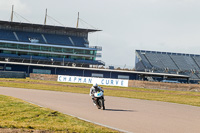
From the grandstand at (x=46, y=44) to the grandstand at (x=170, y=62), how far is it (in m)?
11.0

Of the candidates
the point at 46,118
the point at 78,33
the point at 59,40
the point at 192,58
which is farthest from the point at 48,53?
the point at 46,118

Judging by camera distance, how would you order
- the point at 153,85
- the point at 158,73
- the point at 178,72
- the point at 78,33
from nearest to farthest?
1. the point at 153,85
2. the point at 158,73
3. the point at 178,72
4. the point at 78,33

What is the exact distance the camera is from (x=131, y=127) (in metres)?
12.2

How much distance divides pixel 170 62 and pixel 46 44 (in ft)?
112

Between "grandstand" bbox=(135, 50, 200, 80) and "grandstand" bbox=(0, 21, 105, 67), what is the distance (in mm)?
11009

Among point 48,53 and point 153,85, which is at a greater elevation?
point 48,53

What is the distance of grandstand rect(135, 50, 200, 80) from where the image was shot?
88375 millimetres

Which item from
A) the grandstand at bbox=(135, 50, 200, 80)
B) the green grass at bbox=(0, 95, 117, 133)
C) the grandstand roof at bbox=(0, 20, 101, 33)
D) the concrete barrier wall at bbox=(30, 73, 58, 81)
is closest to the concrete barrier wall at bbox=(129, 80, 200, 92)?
the concrete barrier wall at bbox=(30, 73, 58, 81)

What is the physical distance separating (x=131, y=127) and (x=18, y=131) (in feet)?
13.6

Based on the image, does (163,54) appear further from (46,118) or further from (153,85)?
(46,118)

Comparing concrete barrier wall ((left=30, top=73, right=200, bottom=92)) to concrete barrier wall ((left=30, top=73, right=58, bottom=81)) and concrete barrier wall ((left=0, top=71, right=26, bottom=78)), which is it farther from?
concrete barrier wall ((left=0, top=71, right=26, bottom=78))

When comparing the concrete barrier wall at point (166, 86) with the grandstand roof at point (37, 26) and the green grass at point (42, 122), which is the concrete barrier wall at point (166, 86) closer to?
the green grass at point (42, 122)

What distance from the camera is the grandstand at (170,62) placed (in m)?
88.4

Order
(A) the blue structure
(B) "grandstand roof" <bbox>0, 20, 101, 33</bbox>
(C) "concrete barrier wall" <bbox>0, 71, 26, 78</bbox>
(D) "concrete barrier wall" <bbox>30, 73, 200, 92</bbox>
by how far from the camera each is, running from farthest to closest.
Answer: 1. (B) "grandstand roof" <bbox>0, 20, 101, 33</bbox>
2. (A) the blue structure
3. (C) "concrete barrier wall" <bbox>0, 71, 26, 78</bbox>
4. (D) "concrete barrier wall" <bbox>30, 73, 200, 92</bbox>
